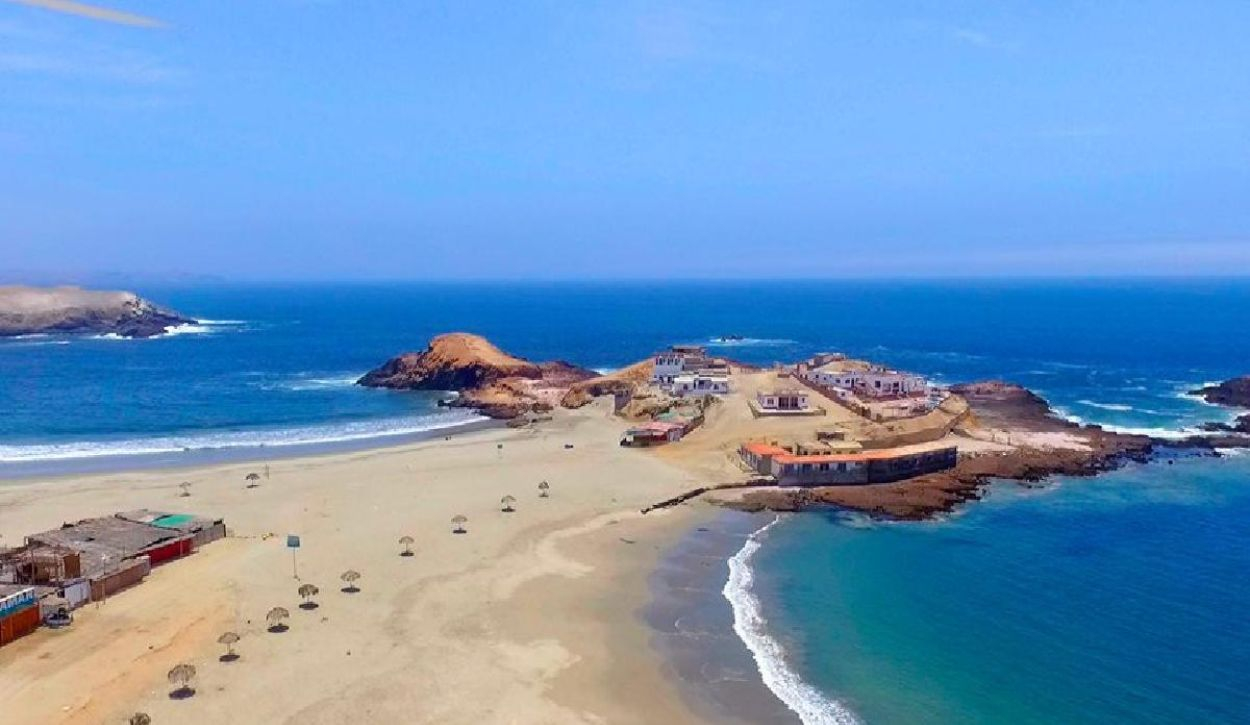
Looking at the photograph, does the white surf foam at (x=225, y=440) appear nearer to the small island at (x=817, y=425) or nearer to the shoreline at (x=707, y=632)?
the small island at (x=817, y=425)

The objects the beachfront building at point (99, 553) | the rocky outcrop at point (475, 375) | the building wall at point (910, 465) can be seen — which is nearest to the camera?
the beachfront building at point (99, 553)

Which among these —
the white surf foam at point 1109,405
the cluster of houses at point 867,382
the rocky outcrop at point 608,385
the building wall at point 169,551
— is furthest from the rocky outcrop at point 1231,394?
the building wall at point 169,551

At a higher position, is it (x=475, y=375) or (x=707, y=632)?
(x=475, y=375)

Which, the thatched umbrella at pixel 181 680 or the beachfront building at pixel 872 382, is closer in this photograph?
the thatched umbrella at pixel 181 680

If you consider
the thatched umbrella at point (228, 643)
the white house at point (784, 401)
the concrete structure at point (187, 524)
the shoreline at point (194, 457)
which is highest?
the white house at point (784, 401)

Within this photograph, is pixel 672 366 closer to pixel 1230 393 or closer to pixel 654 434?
pixel 654 434

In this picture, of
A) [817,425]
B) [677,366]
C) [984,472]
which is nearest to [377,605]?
[817,425]

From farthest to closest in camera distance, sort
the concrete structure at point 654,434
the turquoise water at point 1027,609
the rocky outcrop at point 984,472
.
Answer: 1. the concrete structure at point 654,434
2. the rocky outcrop at point 984,472
3. the turquoise water at point 1027,609

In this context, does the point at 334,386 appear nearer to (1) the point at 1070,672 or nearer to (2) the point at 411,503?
(2) the point at 411,503
